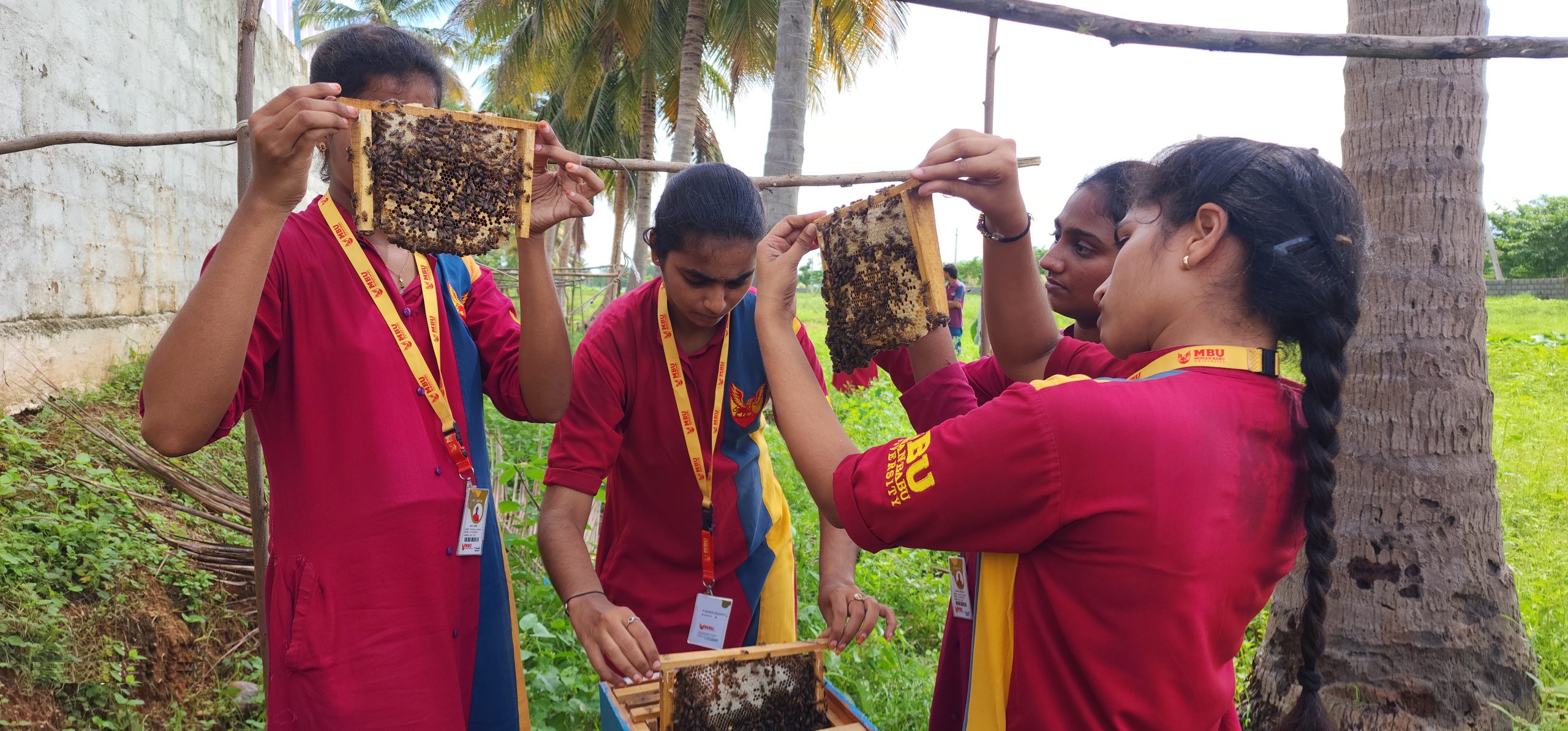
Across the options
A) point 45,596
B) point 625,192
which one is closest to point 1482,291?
point 45,596

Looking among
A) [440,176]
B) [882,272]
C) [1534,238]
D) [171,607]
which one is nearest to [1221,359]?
[882,272]

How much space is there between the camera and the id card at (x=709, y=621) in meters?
2.81

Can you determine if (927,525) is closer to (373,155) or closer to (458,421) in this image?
(458,421)

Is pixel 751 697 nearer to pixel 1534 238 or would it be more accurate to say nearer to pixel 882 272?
pixel 882 272

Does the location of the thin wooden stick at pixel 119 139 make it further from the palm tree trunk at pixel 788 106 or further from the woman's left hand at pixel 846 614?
the palm tree trunk at pixel 788 106

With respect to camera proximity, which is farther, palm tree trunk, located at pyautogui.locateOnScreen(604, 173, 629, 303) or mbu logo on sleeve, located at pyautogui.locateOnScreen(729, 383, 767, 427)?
palm tree trunk, located at pyautogui.locateOnScreen(604, 173, 629, 303)

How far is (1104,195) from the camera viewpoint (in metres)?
2.93

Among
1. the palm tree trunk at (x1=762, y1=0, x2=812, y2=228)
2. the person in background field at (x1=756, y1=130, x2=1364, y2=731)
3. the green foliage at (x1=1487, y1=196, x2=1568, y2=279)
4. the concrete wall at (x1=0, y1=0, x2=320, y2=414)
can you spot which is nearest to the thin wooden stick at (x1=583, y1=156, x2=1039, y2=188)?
the person in background field at (x1=756, y1=130, x2=1364, y2=731)

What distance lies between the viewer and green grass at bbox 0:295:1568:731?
12.8 feet

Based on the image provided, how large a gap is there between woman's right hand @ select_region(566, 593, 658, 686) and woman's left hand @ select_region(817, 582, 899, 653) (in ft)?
1.80

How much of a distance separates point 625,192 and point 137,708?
27.8 meters

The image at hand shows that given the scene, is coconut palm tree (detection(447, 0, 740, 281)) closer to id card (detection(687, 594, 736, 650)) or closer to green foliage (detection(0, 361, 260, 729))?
green foliage (detection(0, 361, 260, 729))

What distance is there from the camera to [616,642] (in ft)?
7.97

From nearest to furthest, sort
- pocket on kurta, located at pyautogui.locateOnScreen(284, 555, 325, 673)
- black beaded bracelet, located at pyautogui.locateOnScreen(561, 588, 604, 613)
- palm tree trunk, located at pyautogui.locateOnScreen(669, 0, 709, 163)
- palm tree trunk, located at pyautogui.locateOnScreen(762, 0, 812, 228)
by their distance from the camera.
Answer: pocket on kurta, located at pyautogui.locateOnScreen(284, 555, 325, 673) < black beaded bracelet, located at pyautogui.locateOnScreen(561, 588, 604, 613) < palm tree trunk, located at pyautogui.locateOnScreen(762, 0, 812, 228) < palm tree trunk, located at pyautogui.locateOnScreen(669, 0, 709, 163)
